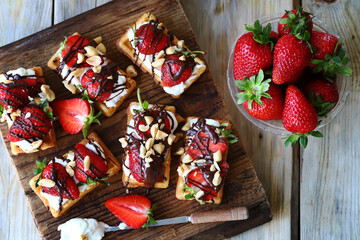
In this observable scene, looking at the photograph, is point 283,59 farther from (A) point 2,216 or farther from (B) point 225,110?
(A) point 2,216

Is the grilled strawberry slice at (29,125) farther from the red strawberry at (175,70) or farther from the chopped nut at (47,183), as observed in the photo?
the red strawberry at (175,70)

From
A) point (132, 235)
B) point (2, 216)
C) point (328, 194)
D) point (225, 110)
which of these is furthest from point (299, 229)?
point (2, 216)

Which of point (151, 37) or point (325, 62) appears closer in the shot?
point (325, 62)

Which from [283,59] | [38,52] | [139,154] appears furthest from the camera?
[38,52]

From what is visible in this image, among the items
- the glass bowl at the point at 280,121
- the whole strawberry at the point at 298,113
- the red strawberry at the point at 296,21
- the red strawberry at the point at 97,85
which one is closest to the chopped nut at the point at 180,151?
the glass bowl at the point at 280,121

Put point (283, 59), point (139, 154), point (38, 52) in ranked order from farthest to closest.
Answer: point (38, 52), point (139, 154), point (283, 59)

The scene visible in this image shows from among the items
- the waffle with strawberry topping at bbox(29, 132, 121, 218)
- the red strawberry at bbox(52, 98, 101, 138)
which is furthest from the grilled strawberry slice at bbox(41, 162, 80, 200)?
the red strawberry at bbox(52, 98, 101, 138)

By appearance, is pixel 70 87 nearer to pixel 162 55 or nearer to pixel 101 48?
pixel 101 48
